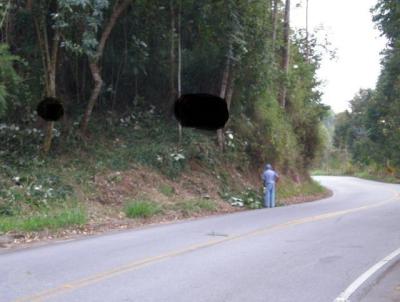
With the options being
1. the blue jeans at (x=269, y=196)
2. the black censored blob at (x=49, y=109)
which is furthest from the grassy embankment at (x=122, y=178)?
the black censored blob at (x=49, y=109)

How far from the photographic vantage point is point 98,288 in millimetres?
8234

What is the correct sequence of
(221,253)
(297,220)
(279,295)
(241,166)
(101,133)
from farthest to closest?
(241,166) → (101,133) → (297,220) → (221,253) → (279,295)

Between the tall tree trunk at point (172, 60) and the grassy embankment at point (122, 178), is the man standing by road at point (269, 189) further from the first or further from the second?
the tall tree trunk at point (172, 60)

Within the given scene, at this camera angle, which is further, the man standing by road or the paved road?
the man standing by road

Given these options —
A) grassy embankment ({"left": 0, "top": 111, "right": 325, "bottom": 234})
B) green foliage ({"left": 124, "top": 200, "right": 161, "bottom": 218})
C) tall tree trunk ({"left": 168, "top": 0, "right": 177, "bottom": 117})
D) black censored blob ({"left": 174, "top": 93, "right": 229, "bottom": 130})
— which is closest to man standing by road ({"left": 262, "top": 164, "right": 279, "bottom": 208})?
grassy embankment ({"left": 0, "top": 111, "right": 325, "bottom": 234})

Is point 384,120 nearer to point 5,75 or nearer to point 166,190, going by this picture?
point 166,190

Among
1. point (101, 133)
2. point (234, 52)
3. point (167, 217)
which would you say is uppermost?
point (234, 52)

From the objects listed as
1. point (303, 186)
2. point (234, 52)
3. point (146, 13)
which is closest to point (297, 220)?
point (234, 52)

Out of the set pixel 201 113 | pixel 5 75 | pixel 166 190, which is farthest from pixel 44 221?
pixel 201 113

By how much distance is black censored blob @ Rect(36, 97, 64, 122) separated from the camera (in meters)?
20.8

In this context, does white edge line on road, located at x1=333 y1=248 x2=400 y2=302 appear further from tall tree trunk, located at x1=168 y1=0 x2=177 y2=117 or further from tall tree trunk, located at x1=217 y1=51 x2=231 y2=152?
tall tree trunk, located at x1=168 y1=0 x2=177 y2=117

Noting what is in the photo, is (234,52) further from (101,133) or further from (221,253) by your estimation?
(221,253)

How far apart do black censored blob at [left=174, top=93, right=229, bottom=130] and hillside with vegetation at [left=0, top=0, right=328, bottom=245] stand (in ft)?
1.07

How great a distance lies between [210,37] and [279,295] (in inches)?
656
